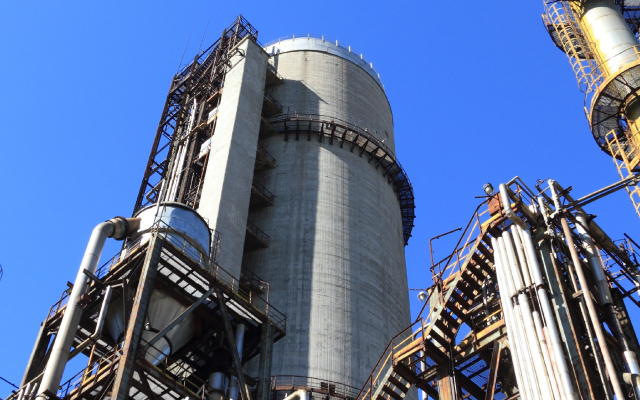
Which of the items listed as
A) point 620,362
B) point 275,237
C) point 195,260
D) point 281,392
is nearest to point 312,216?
point 275,237

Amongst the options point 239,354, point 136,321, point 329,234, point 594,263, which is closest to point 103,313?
point 136,321

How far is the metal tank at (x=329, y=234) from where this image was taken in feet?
123

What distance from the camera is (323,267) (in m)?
40.2

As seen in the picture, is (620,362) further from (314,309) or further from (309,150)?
(309,150)

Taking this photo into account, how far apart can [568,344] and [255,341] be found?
13606mm

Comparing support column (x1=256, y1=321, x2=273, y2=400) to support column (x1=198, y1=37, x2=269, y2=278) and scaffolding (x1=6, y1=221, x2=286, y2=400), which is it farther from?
support column (x1=198, y1=37, x2=269, y2=278)

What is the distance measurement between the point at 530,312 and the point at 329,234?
2153cm

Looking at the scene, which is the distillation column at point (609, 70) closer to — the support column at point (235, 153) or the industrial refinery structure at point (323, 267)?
the industrial refinery structure at point (323, 267)

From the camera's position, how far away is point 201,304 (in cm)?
2847

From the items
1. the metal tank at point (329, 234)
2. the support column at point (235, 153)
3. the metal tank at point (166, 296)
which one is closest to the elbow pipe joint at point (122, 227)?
the metal tank at point (166, 296)

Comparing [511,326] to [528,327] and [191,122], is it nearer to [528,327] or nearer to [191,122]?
[528,327]

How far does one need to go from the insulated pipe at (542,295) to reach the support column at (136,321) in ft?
40.2

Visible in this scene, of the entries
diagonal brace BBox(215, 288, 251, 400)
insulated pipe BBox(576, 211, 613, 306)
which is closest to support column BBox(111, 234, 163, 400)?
diagonal brace BBox(215, 288, 251, 400)

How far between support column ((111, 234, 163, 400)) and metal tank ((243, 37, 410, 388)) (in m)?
11.7
